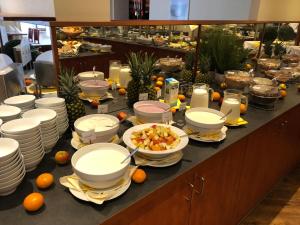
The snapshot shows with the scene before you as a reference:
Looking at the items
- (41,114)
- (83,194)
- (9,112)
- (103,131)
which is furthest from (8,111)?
(83,194)

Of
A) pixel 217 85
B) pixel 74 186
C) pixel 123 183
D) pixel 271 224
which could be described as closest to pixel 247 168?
pixel 271 224

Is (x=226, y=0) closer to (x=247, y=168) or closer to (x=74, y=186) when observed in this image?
(x=247, y=168)

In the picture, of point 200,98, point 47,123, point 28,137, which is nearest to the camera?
point 28,137

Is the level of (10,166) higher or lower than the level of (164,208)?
higher

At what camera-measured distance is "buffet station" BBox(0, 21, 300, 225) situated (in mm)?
761

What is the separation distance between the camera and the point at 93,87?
145 centimetres

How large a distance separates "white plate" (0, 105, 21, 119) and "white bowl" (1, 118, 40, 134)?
70 millimetres

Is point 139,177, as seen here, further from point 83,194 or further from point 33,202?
point 33,202

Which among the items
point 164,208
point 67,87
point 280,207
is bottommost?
point 280,207

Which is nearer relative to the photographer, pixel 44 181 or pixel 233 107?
pixel 44 181

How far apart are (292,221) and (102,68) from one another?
1.58 m

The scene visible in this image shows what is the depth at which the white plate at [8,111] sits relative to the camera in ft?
3.06

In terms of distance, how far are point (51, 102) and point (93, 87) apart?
1.35ft

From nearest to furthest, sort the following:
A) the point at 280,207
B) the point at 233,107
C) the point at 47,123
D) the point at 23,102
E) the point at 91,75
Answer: the point at 47,123
the point at 23,102
the point at 233,107
the point at 91,75
the point at 280,207
